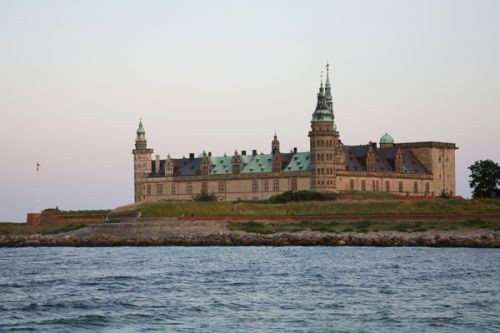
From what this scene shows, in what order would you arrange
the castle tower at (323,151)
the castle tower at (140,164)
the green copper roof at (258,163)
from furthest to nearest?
the castle tower at (140,164), the green copper roof at (258,163), the castle tower at (323,151)

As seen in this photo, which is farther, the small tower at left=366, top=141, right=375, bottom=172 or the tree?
the small tower at left=366, top=141, right=375, bottom=172

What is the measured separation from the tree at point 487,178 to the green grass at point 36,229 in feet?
149

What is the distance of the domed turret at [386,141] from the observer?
168 metres

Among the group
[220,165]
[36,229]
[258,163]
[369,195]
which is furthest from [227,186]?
[36,229]

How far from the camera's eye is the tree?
399 feet

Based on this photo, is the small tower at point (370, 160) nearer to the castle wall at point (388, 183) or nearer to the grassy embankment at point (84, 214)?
the castle wall at point (388, 183)

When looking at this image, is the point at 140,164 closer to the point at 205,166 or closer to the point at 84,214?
the point at 205,166

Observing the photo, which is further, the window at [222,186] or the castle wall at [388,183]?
the window at [222,186]

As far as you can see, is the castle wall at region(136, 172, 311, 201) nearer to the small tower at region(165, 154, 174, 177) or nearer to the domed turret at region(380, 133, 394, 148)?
the small tower at region(165, 154, 174, 177)

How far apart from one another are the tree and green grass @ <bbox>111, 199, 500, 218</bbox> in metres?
13.0

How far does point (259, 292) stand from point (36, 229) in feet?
222

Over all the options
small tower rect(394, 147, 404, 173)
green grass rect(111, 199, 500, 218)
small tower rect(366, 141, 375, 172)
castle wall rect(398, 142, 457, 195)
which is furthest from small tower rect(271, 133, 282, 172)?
green grass rect(111, 199, 500, 218)

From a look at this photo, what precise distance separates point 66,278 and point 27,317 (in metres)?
16.0

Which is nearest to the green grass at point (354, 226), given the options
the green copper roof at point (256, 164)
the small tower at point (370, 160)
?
the green copper roof at point (256, 164)
